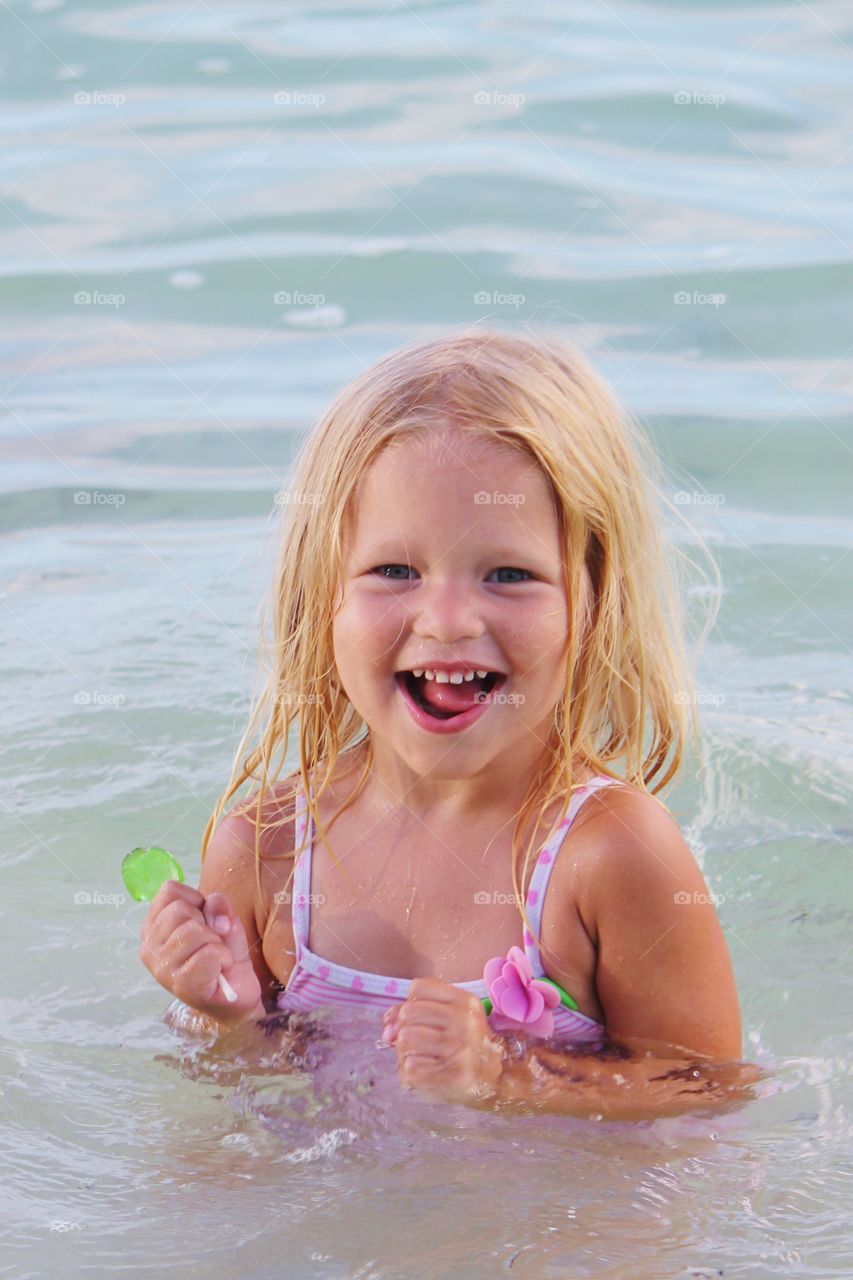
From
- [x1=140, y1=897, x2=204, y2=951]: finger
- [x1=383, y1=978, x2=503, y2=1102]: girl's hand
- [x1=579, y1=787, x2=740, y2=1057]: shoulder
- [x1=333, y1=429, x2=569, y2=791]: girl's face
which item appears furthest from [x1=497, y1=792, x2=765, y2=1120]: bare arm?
[x1=140, y1=897, x2=204, y2=951]: finger

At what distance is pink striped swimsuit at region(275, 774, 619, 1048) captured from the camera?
8.49 feet

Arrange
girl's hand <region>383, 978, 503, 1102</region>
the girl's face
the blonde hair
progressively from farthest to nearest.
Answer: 1. the blonde hair
2. the girl's face
3. girl's hand <region>383, 978, 503, 1102</region>

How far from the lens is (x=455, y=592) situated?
2416 mm

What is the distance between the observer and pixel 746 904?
139 inches

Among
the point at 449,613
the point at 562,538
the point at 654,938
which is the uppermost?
the point at 562,538

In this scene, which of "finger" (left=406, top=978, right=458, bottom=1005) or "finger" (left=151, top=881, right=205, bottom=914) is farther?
"finger" (left=151, top=881, right=205, bottom=914)

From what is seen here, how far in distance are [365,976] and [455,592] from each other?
0.68 meters

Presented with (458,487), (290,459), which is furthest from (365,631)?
(290,459)

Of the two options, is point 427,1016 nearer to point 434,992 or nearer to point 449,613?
point 434,992

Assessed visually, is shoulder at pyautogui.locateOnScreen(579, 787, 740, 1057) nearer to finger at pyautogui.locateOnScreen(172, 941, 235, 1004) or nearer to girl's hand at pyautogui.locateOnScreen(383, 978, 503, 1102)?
girl's hand at pyautogui.locateOnScreen(383, 978, 503, 1102)

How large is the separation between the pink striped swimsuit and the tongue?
26cm

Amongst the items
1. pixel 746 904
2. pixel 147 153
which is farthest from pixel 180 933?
pixel 147 153

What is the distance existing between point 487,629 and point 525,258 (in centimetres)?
500

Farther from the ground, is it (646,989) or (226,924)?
(226,924)
